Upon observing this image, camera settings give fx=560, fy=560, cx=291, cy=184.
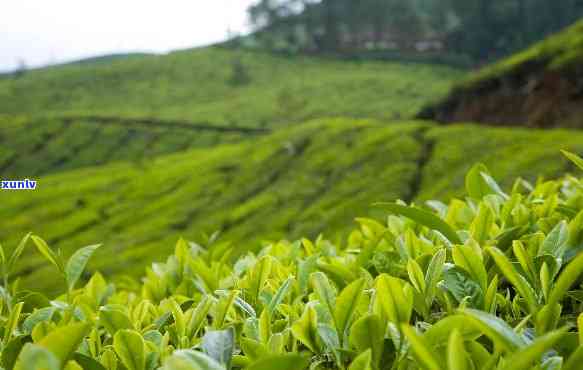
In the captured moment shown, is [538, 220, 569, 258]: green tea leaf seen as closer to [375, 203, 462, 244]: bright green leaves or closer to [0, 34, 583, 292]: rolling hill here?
[375, 203, 462, 244]: bright green leaves

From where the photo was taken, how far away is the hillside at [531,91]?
82.0 ft

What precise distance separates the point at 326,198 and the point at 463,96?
39.6ft

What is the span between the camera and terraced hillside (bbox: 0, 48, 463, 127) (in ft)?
203

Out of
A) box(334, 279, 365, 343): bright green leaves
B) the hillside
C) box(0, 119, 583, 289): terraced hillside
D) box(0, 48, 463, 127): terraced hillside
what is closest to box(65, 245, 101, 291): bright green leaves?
box(334, 279, 365, 343): bright green leaves

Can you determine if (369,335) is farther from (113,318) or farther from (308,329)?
(113,318)

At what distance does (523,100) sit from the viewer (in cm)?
2791

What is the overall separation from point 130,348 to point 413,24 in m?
84.2

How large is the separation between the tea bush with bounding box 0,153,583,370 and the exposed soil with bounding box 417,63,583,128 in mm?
25433

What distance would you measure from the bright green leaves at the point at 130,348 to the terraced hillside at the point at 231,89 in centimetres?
5528

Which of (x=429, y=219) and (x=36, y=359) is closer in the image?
(x=36, y=359)

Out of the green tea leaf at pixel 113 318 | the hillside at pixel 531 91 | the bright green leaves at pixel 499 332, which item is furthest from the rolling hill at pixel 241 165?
the hillside at pixel 531 91

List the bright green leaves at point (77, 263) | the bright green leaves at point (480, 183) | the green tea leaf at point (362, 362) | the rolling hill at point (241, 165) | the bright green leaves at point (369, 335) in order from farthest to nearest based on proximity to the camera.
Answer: the rolling hill at point (241, 165) → the bright green leaves at point (480, 183) → the bright green leaves at point (77, 263) → the bright green leaves at point (369, 335) → the green tea leaf at point (362, 362)

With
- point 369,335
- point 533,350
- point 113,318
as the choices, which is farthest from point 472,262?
point 113,318

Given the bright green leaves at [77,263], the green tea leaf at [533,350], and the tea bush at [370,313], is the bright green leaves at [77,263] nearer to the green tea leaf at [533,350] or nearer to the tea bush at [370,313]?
the tea bush at [370,313]
